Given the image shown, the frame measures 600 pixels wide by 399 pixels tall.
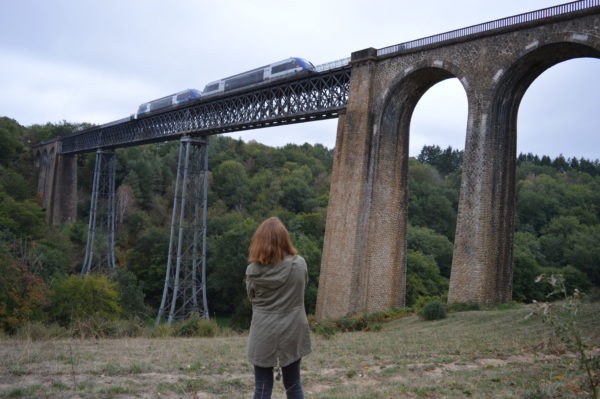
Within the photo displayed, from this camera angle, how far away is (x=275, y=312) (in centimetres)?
346

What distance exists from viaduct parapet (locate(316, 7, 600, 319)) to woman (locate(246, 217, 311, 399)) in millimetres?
12144

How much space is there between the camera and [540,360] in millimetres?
6598

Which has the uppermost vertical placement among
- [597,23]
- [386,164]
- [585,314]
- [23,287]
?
[597,23]

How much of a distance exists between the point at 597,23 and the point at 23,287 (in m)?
21.7

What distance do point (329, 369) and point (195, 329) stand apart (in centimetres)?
718

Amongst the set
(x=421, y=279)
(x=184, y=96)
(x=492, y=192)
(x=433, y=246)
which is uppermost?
(x=184, y=96)

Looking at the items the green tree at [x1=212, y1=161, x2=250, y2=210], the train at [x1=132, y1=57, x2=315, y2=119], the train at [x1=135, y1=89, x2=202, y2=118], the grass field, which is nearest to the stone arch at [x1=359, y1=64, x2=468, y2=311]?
the train at [x1=132, y1=57, x2=315, y2=119]

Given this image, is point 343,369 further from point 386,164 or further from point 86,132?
point 86,132

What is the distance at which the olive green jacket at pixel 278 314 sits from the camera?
339 cm

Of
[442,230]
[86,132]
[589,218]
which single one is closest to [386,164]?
[86,132]

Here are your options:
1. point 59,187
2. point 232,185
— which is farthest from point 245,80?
point 232,185

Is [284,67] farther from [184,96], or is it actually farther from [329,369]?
[329,369]

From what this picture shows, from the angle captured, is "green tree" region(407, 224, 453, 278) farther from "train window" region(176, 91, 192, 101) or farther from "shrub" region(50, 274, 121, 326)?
"shrub" region(50, 274, 121, 326)

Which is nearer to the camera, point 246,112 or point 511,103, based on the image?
point 511,103
